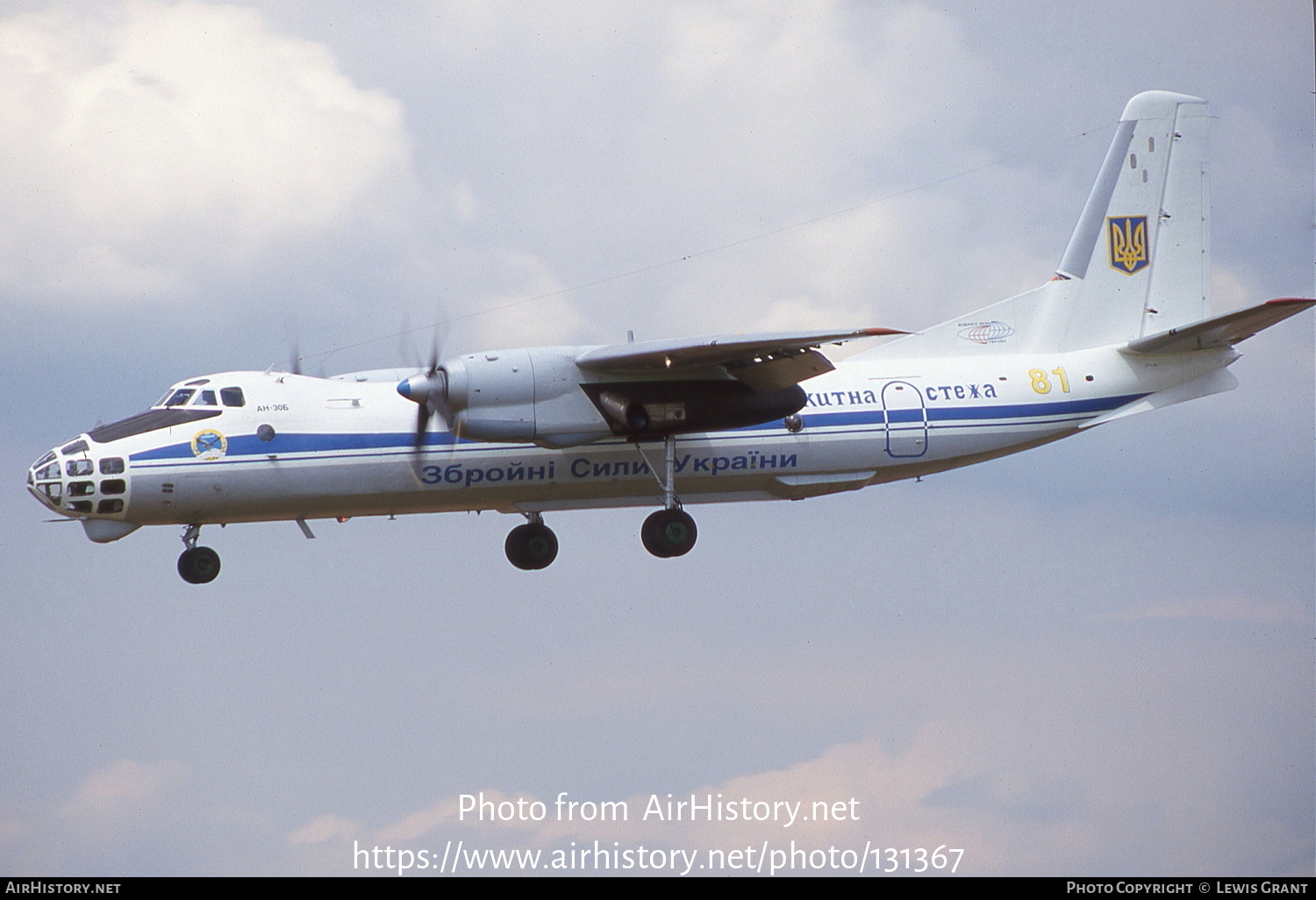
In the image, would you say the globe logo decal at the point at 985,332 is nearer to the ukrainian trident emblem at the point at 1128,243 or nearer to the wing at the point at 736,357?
the ukrainian trident emblem at the point at 1128,243

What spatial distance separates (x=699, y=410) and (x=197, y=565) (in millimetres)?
6619

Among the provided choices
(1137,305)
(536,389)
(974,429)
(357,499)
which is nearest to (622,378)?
(536,389)

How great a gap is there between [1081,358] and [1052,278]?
5.49 feet

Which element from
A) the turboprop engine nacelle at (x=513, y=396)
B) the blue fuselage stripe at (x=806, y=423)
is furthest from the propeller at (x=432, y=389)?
the blue fuselage stripe at (x=806, y=423)

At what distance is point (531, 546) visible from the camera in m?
22.4

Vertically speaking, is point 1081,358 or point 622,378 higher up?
point 1081,358

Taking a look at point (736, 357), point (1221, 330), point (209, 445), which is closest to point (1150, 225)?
point (1221, 330)

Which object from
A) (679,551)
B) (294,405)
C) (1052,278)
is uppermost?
(1052,278)

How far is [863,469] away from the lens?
2144cm

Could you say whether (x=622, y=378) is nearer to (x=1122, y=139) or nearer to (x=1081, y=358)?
(x=1081, y=358)

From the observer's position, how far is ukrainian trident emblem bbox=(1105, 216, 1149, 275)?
941 inches

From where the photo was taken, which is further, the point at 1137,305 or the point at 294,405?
the point at 1137,305

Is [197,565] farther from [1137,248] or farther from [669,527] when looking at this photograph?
[1137,248]

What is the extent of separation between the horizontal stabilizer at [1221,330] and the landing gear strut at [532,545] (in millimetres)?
8844
